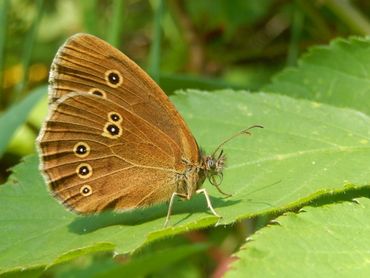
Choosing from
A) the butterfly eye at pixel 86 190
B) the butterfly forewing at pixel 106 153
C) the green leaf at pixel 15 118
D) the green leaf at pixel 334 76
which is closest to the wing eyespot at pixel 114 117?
the butterfly forewing at pixel 106 153

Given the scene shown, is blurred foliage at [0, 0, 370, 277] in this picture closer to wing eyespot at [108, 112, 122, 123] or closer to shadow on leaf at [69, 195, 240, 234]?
shadow on leaf at [69, 195, 240, 234]

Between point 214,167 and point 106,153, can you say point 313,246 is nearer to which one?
point 214,167

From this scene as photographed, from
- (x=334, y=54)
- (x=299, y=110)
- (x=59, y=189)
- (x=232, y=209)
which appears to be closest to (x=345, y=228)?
(x=232, y=209)

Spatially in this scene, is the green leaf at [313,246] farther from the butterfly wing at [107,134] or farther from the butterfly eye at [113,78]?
the butterfly eye at [113,78]

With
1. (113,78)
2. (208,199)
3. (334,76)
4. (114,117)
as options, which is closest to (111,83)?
(113,78)

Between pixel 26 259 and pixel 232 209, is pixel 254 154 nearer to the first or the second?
pixel 232 209

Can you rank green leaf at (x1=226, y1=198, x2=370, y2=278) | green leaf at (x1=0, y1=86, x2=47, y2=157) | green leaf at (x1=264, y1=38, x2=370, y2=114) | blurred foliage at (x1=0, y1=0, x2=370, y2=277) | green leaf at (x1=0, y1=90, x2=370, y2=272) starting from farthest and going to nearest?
blurred foliage at (x1=0, y1=0, x2=370, y2=277), green leaf at (x1=0, y1=86, x2=47, y2=157), green leaf at (x1=264, y1=38, x2=370, y2=114), green leaf at (x1=0, y1=90, x2=370, y2=272), green leaf at (x1=226, y1=198, x2=370, y2=278)

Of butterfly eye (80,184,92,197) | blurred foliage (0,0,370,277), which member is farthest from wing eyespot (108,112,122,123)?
blurred foliage (0,0,370,277)
